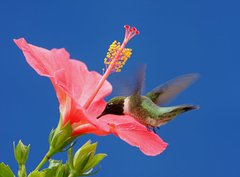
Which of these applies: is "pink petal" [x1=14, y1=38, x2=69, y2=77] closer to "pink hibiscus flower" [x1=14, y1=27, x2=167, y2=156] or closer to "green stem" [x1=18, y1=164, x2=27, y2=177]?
"pink hibiscus flower" [x1=14, y1=27, x2=167, y2=156]

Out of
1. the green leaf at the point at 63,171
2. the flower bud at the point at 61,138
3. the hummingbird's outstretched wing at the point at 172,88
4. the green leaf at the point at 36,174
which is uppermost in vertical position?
the hummingbird's outstretched wing at the point at 172,88

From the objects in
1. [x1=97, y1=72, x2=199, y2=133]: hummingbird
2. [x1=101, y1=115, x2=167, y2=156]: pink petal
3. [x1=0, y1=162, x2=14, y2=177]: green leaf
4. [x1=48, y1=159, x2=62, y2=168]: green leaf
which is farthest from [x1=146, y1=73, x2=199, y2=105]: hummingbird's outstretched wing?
[x1=0, y1=162, x2=14, y2=177]: green leaf

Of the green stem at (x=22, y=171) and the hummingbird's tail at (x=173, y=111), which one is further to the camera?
the hummingbird's tail at (x=173, y=111)

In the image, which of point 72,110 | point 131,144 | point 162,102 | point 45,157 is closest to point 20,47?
point 72,110

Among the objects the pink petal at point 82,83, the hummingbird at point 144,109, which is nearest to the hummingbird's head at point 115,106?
the hummingbird at point 144,109

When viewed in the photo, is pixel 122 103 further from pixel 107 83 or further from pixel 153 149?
pixel 153 149

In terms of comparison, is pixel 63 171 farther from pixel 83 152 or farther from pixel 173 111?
pixel 173 111

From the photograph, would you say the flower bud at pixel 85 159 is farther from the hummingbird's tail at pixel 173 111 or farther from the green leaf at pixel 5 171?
the hummingbird's tail at pixel 173 111
